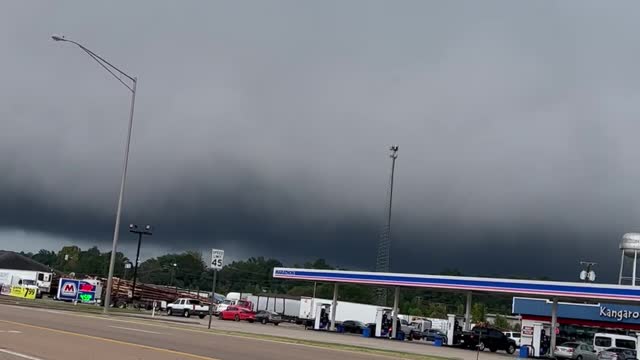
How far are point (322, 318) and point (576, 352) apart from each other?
69.4 feet

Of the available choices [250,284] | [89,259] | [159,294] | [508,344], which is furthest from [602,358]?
[89,259]

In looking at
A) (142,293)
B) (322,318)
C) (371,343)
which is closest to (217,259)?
(371,343)

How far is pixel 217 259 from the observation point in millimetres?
29969

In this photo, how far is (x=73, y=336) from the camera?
20719 millimetres

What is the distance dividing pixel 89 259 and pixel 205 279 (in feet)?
120

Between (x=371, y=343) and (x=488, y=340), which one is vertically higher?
(x=371, y=343)

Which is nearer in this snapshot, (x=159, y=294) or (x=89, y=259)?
(x=159, y=294)

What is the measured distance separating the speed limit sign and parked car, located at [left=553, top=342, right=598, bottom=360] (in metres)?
25.5

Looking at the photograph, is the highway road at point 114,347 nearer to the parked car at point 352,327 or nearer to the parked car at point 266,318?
the parked car at point 352,327

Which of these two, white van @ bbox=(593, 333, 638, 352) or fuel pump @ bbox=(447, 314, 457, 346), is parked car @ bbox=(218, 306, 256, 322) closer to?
fuel pump @ bbox=(447, 314, 457, 346)

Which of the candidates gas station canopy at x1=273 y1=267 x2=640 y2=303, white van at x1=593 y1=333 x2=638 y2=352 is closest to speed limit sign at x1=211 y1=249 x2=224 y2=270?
gas station canopy at x1=273 y1=267 x2=640 y2=303

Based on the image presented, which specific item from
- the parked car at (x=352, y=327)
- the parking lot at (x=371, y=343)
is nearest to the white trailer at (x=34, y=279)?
the parked car at (x=352, y=327)

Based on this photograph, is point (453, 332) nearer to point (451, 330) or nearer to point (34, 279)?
point (451, 330)

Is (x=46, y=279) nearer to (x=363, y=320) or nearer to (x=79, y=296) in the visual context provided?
(x=79, y=296)
